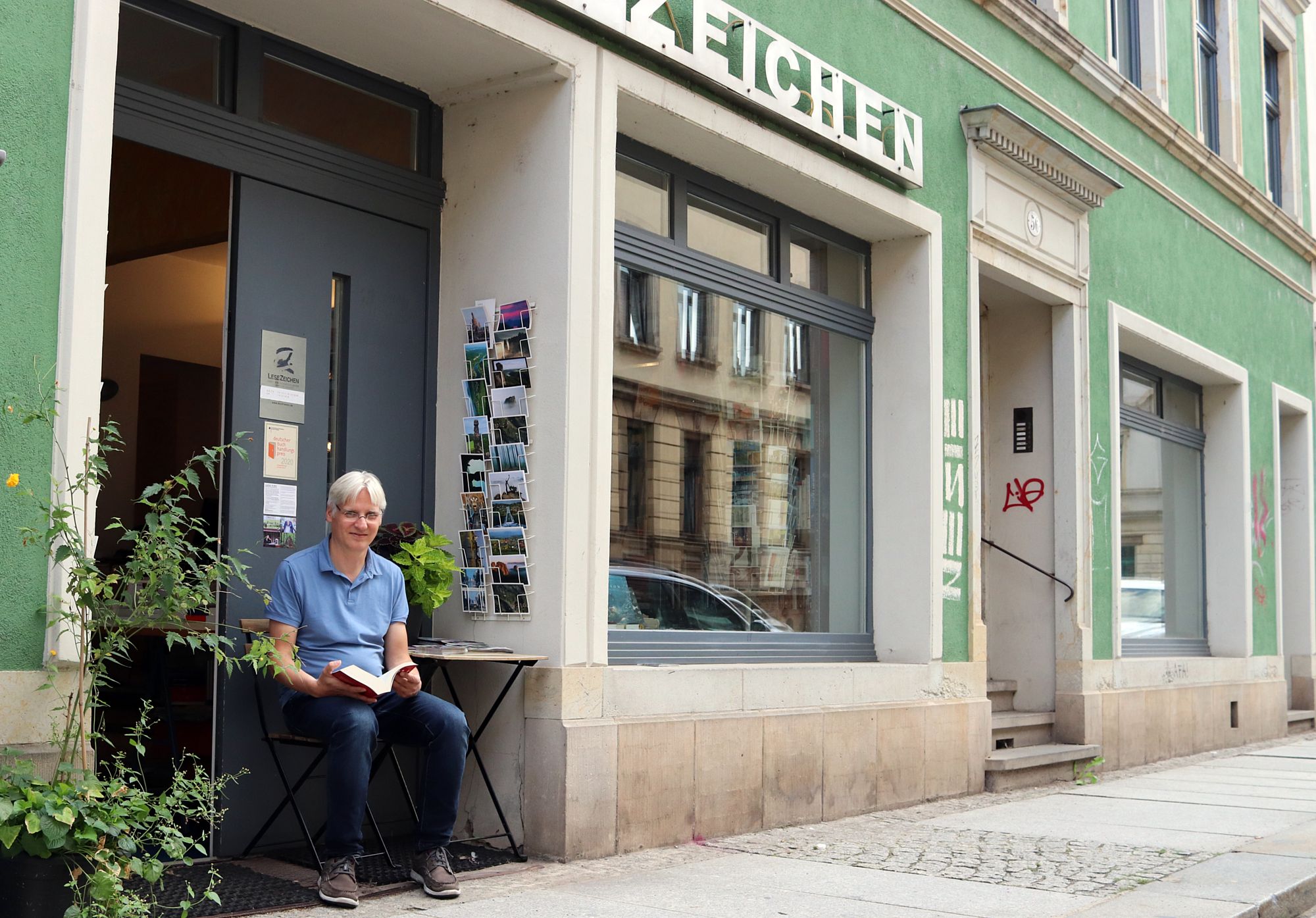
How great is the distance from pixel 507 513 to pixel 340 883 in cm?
191

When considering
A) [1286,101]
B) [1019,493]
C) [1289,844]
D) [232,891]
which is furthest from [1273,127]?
[232,891]

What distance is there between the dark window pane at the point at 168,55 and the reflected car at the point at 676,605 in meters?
2.85

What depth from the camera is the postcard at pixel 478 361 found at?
21.2ft

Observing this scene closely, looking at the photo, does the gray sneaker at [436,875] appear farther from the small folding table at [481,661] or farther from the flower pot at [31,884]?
the flower pot at [31,884]

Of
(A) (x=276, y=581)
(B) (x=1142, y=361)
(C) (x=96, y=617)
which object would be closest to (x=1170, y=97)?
(B) (x=1142, y=361)

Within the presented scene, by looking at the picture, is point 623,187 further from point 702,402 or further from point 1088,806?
point 1088,806

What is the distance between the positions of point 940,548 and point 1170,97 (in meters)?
6.76

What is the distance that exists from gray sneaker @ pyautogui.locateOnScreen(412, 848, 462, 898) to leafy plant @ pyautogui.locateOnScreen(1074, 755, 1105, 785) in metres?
6.26

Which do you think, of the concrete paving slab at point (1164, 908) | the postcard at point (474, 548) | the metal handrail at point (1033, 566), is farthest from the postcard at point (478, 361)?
the metal handrail at point (1033, 566)

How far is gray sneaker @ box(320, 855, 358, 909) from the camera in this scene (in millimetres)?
4902

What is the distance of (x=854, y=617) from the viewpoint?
891 cm

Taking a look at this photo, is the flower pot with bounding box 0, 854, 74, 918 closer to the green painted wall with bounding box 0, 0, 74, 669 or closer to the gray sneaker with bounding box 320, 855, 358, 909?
the green painted wall with bounding box 0, 0, 74, 669

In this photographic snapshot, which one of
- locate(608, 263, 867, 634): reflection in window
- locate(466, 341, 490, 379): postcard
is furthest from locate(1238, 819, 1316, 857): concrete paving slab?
locate(466, 341, 490, 379): postcard

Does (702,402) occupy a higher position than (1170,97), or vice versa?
(1170,97)
